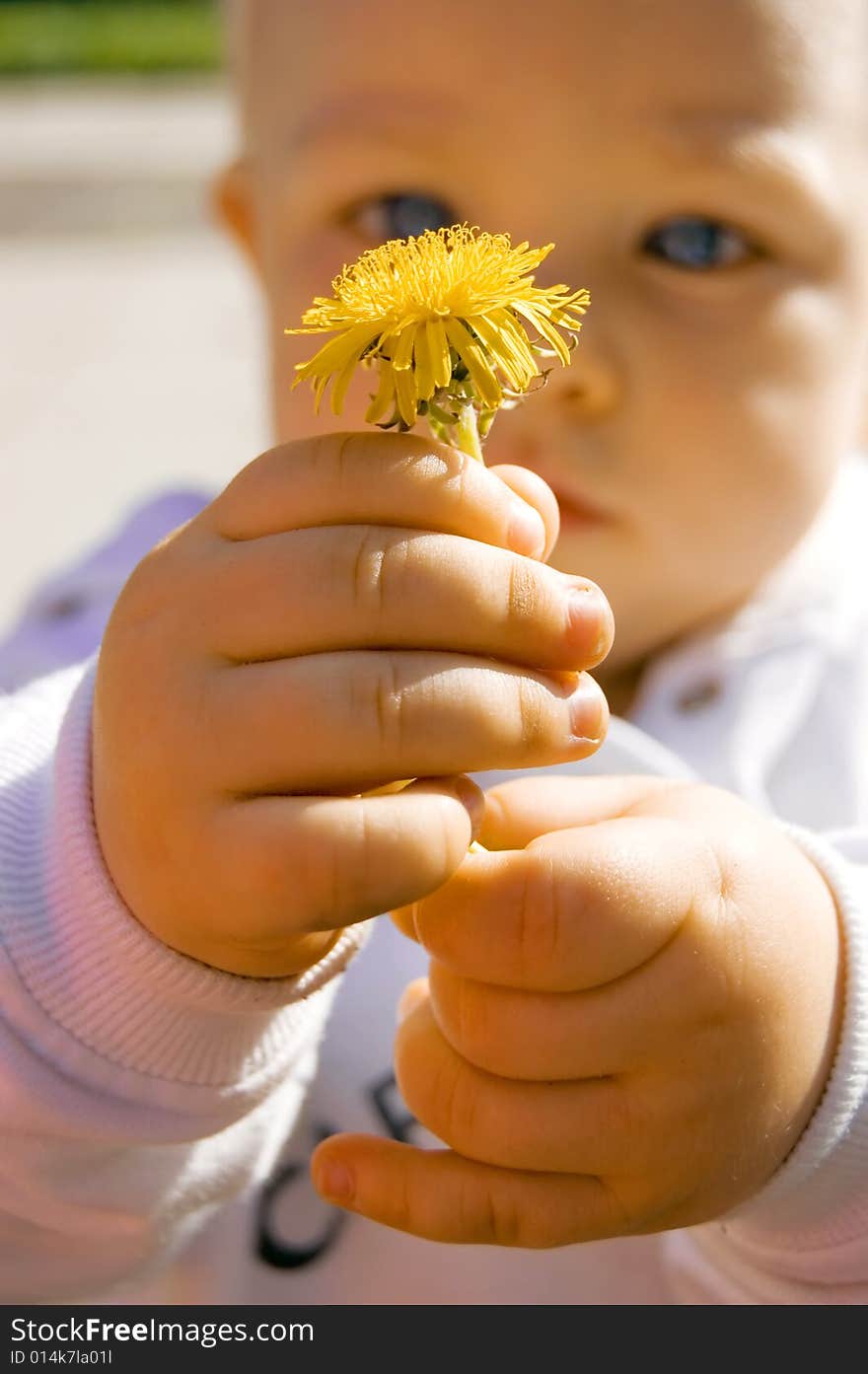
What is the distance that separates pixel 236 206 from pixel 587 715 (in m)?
0.65

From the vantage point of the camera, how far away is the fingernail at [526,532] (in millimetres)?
339

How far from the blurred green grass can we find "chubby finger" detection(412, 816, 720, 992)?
4.54 meters

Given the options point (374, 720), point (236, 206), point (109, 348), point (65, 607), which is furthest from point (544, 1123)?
point (109, 348)

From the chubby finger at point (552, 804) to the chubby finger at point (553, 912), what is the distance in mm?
26

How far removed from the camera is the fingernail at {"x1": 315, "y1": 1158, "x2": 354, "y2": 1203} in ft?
1.33

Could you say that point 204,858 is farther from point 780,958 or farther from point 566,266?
point 566,266

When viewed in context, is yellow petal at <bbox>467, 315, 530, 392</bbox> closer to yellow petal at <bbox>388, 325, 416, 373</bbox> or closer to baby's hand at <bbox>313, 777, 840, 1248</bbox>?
yellow petal at <bbox>388, 325, 416, 373</bbox>

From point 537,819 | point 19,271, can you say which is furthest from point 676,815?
point 19,271

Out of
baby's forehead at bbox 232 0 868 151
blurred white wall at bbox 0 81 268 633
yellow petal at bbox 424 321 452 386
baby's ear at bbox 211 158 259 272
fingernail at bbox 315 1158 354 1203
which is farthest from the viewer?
blurred white wall at bbox 0 81 268 633

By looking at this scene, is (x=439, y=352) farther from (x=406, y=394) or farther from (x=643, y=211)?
(x=643, y=211)

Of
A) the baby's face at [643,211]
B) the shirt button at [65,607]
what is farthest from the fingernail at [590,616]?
the shirt button at [65,607]

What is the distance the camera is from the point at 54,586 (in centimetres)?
77

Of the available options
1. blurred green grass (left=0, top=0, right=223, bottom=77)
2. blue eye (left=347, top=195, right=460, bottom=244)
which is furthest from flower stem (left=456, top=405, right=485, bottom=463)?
blurred green grass (left=0, top=0, right=223, bottom=77)

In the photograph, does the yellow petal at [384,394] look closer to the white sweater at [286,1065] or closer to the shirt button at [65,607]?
the white sweater at [286,1065]
